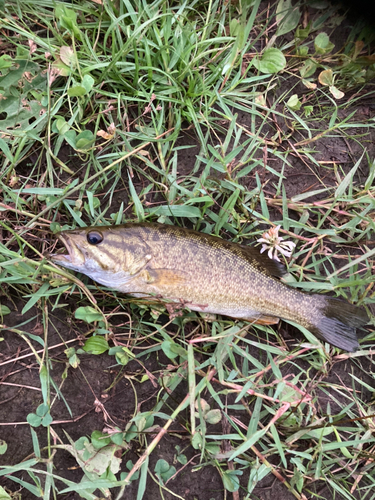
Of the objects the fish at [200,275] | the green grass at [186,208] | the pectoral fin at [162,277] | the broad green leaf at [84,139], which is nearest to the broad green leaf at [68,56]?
the green grass at [186,208]

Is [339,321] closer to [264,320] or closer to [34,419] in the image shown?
[264,320]

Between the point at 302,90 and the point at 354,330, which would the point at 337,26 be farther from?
the point at 354,330

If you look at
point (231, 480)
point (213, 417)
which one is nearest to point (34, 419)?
point (213, 417)

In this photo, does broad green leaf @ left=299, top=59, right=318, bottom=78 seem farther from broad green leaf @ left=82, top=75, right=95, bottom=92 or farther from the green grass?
broad green leaf @ left=82, top=75, right=95, bottom=92

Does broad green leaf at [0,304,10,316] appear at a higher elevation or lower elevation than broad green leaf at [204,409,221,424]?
higher

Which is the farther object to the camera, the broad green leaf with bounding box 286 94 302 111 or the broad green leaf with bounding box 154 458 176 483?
the broad green leaf with bounding box 286 94 302 111

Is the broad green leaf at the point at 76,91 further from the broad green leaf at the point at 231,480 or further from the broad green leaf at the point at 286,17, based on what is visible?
the broad green leaf at the point at 231,480

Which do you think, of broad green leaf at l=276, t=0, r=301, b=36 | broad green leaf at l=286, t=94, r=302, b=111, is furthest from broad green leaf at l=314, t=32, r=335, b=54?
broad green leaf at l=286, t=94, r=302, b=111
